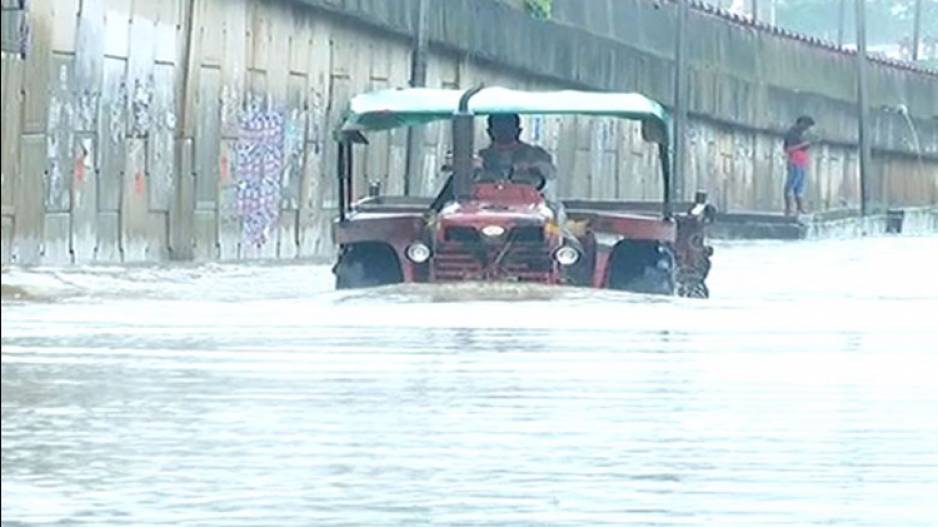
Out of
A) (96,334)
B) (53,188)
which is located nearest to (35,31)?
(53,188)

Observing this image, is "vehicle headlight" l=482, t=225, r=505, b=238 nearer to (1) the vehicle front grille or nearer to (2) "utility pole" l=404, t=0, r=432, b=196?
(1) the vehicle front grille

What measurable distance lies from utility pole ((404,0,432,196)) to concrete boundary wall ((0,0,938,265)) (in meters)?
0.22

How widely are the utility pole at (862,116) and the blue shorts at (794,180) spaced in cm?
1044

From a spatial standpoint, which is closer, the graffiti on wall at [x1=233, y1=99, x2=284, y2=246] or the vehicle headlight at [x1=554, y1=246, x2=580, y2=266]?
the vehicle headlight at [x1=554, y1=246, x2=580, y2=266]

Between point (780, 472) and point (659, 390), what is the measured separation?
14.2 feet

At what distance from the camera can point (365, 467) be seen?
1259 centimetres

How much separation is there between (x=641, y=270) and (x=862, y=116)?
151ft

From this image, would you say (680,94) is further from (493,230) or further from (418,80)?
(493,230)

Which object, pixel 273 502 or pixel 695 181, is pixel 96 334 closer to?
pixel 273 502

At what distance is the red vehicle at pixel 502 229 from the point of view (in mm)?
26672

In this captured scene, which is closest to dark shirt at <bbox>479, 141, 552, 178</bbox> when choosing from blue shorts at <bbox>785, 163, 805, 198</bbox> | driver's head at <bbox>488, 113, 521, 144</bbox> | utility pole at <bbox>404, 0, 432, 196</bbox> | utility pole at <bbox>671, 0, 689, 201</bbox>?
driver's head at <bbox>488, 113, 521, 144</bbox>

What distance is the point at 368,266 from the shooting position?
2766 centimetres

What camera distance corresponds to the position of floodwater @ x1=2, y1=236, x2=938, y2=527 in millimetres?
11414

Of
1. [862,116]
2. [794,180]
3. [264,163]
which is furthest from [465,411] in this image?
[862,116]
